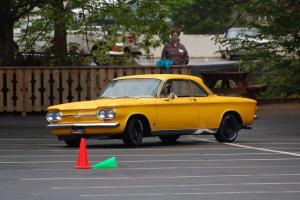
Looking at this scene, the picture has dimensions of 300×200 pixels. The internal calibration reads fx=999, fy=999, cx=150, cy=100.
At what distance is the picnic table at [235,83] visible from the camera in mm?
30109

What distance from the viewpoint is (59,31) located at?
3041cm

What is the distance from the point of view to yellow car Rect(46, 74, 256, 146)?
721 inches

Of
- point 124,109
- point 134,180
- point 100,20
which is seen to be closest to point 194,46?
point 100,20

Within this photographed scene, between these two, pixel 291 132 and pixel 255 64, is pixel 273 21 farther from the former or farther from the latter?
pixel 291 132

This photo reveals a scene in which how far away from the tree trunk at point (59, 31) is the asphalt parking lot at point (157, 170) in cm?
692

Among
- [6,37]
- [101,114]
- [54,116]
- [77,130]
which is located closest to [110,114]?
[101,114]

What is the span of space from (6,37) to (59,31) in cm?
197

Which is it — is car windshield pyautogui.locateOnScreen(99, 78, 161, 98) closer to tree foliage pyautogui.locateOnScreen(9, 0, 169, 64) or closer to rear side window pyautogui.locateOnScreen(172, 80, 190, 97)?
rear side window pyautogui.locateOnScreen(172, 80, 190, 97)

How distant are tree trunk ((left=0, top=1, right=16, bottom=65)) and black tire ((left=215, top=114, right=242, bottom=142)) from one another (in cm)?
984

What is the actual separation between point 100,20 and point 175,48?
3744mm

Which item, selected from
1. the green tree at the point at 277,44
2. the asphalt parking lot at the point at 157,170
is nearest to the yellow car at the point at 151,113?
the asphalt parking lot at the point at 157,170

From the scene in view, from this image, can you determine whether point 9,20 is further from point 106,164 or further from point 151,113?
point 106,164

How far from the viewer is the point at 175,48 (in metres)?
27.9

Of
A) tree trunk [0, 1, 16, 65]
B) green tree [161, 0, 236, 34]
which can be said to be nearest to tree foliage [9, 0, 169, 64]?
tree trunk [0, 1, 16, 65]
